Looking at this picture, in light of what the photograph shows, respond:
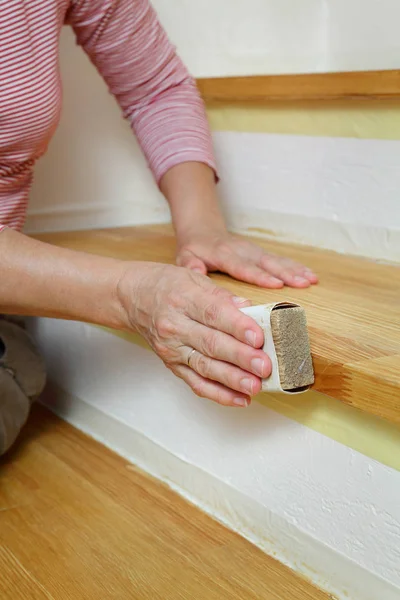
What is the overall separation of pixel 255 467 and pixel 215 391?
0.76 ft

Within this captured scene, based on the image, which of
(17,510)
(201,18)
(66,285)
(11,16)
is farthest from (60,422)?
(201,18)

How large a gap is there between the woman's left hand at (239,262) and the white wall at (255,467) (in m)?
0.16

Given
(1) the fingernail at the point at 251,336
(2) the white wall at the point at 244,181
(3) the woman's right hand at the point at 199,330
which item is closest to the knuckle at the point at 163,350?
(3) the woman's right hand at the point at 199,330

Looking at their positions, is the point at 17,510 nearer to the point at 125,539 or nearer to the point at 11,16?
the point at 125,539

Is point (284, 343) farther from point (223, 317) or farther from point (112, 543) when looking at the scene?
point (112, 543)

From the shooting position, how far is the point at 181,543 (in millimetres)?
918

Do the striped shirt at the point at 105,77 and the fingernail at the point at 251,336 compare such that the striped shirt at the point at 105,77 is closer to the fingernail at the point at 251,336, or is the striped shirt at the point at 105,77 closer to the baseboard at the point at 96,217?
the baseboard at the point at 96,217

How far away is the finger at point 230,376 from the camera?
68 cm

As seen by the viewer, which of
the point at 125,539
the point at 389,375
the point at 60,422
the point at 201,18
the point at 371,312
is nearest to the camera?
the point at 389,375

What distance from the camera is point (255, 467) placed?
0.91 metres

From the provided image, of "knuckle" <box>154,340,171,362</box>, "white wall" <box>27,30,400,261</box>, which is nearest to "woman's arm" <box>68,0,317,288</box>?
"white wall" <box>27,30,400,261</box>

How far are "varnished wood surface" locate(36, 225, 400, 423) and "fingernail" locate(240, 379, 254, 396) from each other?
8 centimetres

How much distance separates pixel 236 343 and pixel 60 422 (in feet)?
2.38

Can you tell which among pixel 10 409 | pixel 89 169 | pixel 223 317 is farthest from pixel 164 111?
pixel 223 317
